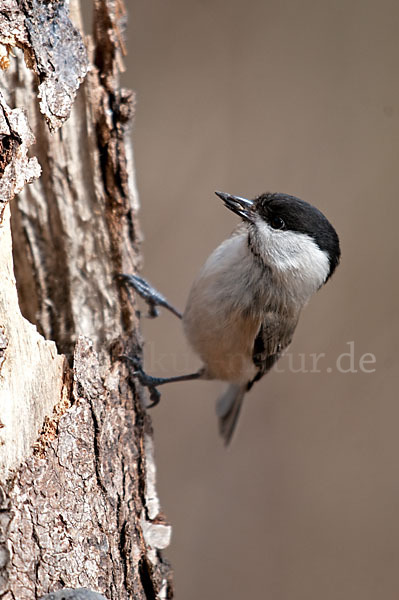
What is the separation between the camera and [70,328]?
Result: 2.19 meters

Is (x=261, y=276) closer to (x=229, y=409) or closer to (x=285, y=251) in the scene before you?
(x=285, y=251)

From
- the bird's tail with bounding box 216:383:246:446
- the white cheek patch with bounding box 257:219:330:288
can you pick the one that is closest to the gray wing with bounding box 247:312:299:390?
the white cheek patch with bounding box 257:219:330:288

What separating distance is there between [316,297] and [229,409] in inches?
37.1

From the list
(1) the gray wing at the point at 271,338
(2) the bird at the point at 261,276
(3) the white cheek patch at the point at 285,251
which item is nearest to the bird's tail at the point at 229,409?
(1) the gray wing at the point at 271,338

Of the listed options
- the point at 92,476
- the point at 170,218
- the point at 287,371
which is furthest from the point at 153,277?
the point at 92,476

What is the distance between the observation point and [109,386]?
1.81 m

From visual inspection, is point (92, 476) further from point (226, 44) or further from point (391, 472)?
point (226, 44)

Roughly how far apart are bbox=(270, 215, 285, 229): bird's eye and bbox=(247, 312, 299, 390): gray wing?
305 millimetres

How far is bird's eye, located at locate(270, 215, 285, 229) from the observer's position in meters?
2.19

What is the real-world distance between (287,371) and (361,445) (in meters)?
0.57

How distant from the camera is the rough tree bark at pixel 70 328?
145 cm

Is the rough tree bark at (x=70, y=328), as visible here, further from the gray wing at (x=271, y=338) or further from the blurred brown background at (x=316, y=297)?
the blurred brown background at (x=316, y=297)

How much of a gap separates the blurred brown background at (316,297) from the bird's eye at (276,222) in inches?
50.0

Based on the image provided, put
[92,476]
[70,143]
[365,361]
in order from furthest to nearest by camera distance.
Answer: [365,361]
[70,143]
[92,476]
